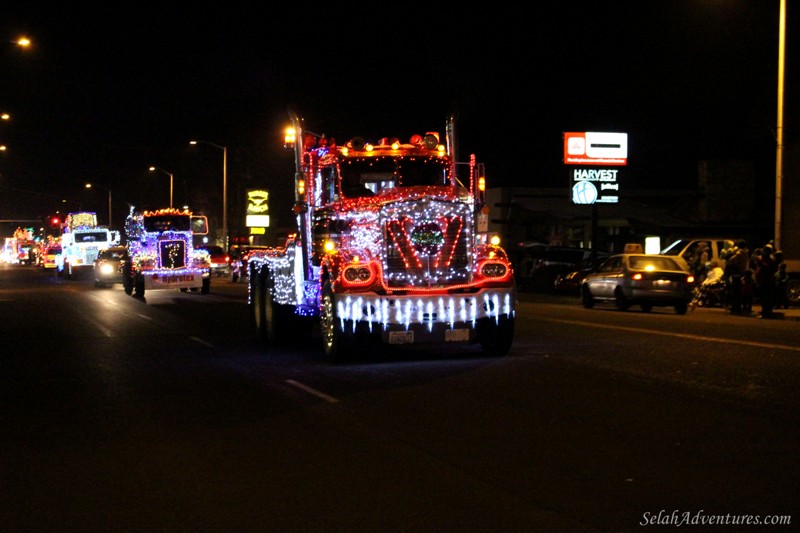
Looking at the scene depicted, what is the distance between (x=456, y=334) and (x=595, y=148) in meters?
36.4

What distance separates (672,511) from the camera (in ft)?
23.2

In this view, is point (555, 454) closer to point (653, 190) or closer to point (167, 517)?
point (167, 517)

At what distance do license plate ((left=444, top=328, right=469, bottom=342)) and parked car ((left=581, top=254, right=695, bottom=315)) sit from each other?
13.6 m

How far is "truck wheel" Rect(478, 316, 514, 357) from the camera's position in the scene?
1602 centimetres

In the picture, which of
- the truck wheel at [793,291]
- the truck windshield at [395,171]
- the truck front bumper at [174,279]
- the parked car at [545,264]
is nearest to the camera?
the truck windshield at [395,171]

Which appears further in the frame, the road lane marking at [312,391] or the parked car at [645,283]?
the parked car at [645,283]

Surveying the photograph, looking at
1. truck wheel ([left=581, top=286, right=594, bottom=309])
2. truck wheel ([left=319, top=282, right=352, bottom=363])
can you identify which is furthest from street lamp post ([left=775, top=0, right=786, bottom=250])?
truck wheel ([left=319, top=282, right=352, bottom=363])

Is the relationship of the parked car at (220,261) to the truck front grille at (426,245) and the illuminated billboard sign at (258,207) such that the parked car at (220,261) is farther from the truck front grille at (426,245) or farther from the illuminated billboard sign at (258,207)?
the truck front grille at (426,245)

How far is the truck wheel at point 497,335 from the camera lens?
16016 millimetres

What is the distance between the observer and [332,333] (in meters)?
15.8

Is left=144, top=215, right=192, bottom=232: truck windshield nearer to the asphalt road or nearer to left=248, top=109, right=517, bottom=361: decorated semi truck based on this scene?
the asphalt road

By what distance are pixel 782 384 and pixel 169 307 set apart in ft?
71.5

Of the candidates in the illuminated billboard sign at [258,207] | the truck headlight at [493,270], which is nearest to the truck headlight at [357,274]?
the truck headlight at [493,270]

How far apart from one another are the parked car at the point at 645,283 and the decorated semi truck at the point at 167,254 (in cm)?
1499
